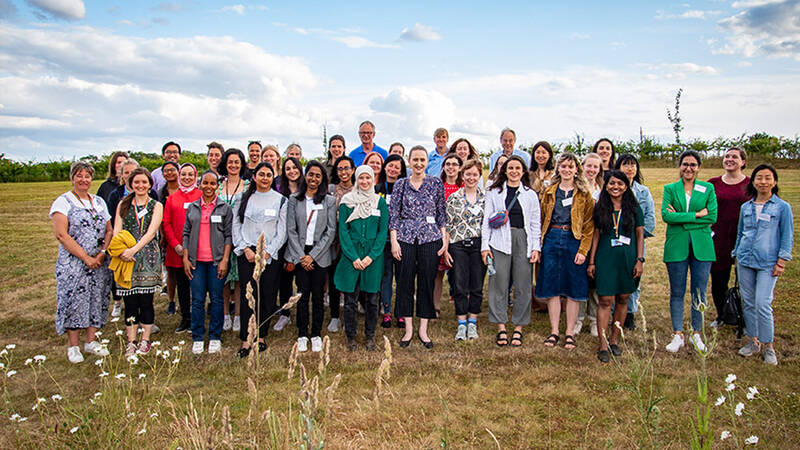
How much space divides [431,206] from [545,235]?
125 cm

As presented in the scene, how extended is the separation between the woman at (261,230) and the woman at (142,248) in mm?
843

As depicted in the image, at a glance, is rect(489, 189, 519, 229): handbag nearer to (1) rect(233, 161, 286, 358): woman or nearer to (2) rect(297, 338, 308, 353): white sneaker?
(1) rect(233, 161, 286, 358): woman

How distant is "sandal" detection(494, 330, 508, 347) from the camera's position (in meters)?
5.16

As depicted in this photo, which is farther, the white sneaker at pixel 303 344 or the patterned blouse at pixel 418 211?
the patterned blouse at pixel 418 211

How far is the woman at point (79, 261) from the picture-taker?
15.6 ft

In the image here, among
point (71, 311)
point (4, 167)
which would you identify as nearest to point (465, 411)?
point (71, 311)

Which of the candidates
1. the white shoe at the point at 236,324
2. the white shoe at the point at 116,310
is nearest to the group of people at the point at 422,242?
the white shoe at the point at 236,324

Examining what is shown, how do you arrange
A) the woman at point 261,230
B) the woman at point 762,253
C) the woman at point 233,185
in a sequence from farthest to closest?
1. the woman at point 233,185
2. the woman at point 261,230
3. the woman at point 762,253

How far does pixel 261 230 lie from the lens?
198 inches

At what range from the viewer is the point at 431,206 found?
5.21 meters

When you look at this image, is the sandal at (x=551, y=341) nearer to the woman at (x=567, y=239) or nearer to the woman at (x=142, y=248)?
the woman at (x=567, y=239)

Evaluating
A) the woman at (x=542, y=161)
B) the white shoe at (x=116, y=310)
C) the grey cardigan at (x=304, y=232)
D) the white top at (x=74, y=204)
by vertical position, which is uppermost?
the woman at (x=542, y=161)

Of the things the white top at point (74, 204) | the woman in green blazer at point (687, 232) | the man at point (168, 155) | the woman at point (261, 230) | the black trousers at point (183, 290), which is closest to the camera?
the white top at point (74, 204)

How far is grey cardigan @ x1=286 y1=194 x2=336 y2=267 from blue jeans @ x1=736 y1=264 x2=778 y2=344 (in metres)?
4.16
